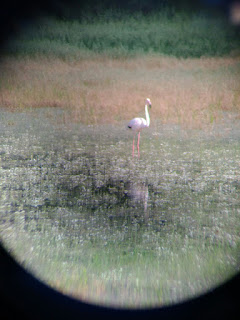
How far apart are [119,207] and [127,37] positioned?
2.60 ft

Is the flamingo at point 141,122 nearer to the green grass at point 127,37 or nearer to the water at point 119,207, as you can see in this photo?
the water at point 119,207

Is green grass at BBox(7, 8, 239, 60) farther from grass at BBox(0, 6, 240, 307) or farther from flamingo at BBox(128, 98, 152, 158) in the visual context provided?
flamingo at BBox(128, 98, 152, 158)

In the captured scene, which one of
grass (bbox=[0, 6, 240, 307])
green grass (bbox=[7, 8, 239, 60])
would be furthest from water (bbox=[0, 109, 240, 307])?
green grass (bbox=[7, 8, 239, 60])

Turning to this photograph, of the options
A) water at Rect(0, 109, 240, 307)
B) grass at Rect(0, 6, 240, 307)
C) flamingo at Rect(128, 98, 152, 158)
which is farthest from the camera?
flamingo at Rect(128, 98, 152, 158)

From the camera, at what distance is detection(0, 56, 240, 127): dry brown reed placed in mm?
1552

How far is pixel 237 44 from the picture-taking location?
1.46 meters

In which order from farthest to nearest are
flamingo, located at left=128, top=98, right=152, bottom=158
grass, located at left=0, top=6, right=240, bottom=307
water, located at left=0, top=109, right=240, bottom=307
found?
1. flamingo, located at left=128, top=98, right=152, bottom=158
2. grass, located at left=0, top=6, right=240, bottom=307
3. water, located at left=0, top=109, right=240, bottom=307

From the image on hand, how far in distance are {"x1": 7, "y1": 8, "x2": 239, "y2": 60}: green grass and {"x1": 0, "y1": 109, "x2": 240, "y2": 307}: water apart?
32 cm

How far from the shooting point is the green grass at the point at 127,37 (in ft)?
4.77

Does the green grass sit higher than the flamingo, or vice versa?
the green grass

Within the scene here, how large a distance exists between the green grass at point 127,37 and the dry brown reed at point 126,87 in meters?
0.04

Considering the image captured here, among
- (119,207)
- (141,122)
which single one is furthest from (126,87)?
(119,207)

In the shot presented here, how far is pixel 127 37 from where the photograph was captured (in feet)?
5.05

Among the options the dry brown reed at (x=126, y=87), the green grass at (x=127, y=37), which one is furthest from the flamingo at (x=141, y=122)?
the green grass at (x=127, y=37)
